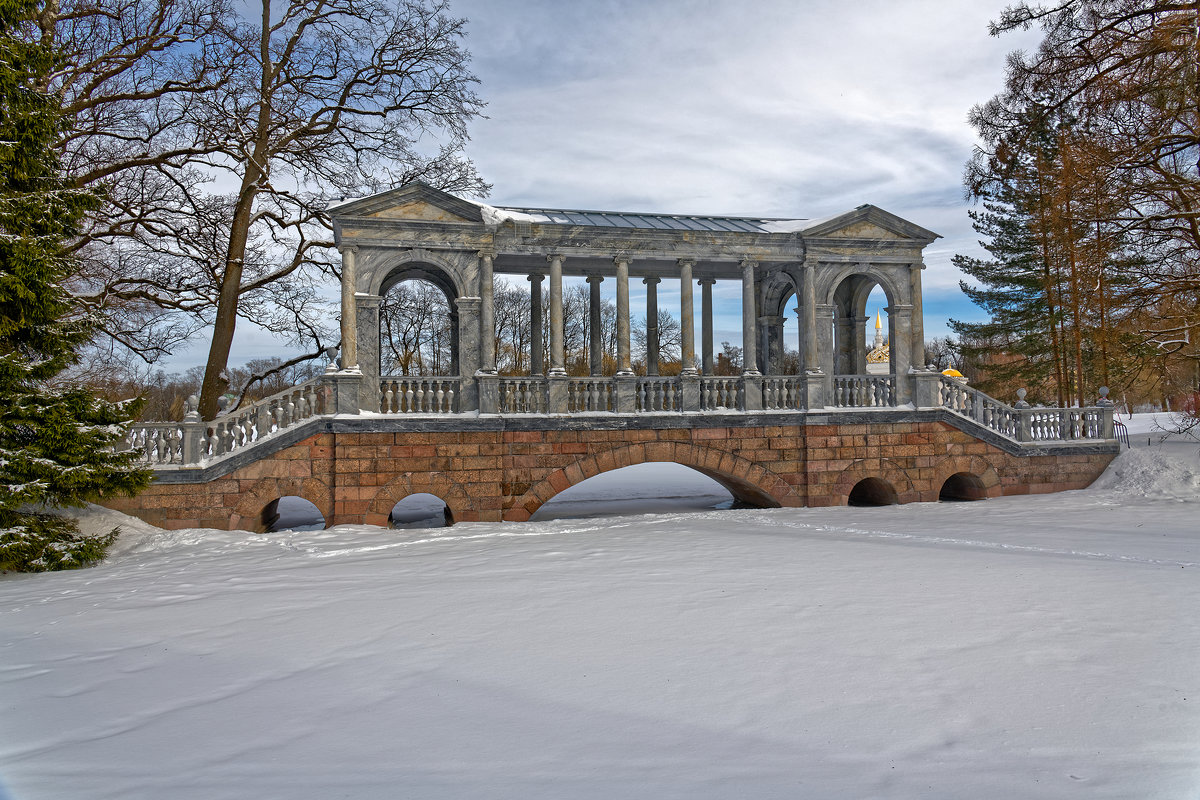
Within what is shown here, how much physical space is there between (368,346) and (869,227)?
1049 centimetres

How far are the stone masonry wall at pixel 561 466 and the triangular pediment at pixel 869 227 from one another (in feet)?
12.8

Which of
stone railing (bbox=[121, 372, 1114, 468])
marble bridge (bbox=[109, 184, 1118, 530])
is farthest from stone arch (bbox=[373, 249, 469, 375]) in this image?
stone railing (bbox=[121, 372, 1114, 468])

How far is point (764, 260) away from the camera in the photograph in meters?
14.9

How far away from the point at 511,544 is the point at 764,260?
8201mm

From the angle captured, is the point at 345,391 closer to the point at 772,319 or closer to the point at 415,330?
the point at 772,319

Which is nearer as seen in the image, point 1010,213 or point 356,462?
point 356,462

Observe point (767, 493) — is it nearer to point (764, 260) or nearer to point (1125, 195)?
point (764, 260)

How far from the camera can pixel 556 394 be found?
13.6 meters

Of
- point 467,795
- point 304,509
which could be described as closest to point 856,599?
point 467,795

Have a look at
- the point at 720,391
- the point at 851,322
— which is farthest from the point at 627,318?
the point at 851,322

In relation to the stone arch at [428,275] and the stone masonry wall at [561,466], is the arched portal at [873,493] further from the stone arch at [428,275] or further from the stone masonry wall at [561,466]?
the stone arch at [428,275]

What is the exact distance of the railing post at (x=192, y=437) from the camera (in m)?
11.7

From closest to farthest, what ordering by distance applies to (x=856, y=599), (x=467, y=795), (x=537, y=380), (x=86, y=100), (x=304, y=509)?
(x=467, y=795), (x=856, y=599), (x=537, y=380), (x=86, y=100), (x=304, y=509)

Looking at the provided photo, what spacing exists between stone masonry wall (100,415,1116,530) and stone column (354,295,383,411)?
0.79 metres
